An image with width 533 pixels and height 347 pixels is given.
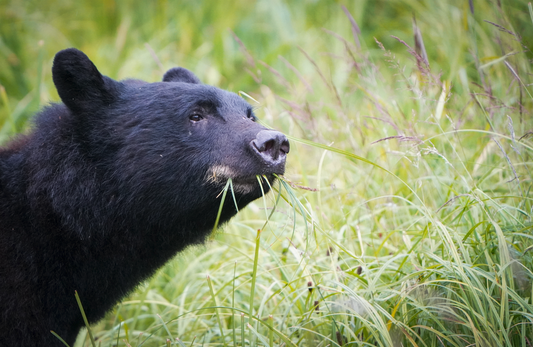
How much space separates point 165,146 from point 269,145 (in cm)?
60

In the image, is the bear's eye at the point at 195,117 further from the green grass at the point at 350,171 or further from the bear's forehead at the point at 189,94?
the green grass at the point at 350,171

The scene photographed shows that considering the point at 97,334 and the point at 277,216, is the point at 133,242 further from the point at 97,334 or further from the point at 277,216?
the point at 277,216

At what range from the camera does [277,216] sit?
420 cm

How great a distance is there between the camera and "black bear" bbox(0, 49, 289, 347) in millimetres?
2316

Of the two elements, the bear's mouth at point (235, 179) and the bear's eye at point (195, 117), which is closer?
the bear's mouth at point (235, 179)

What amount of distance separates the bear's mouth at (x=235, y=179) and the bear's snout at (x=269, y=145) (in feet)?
0.33

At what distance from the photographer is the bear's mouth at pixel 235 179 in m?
2.33

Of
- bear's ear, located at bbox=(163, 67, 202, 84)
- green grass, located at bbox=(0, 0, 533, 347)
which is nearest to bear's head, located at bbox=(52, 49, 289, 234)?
green grass, located at bbox=(0, 0, 533, 347)

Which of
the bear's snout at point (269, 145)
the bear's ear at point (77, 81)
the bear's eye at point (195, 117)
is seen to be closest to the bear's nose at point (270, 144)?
the bear's snout at point (269, 145)

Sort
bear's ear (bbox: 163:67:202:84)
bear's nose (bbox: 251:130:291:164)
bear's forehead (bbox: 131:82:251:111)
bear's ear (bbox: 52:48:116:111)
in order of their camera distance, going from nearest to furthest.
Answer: bear's nose (bbox: 251:130:291:164), bear's ear (bbox: 52:48:116:111), bear's forehead (bbox: 131:82:251:111), bear's ear (bbox: 163:67:202:84)

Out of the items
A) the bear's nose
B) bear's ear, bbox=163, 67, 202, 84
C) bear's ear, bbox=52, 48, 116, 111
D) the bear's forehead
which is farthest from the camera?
bear's ear, bbox=163, 67, 202, 84

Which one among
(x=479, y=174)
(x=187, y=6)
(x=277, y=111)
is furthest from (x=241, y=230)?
(x=187, y=6)

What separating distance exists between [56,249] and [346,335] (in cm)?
169

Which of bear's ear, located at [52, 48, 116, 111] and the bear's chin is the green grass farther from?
bear's ear, located at [52, 48, 116, 111]
